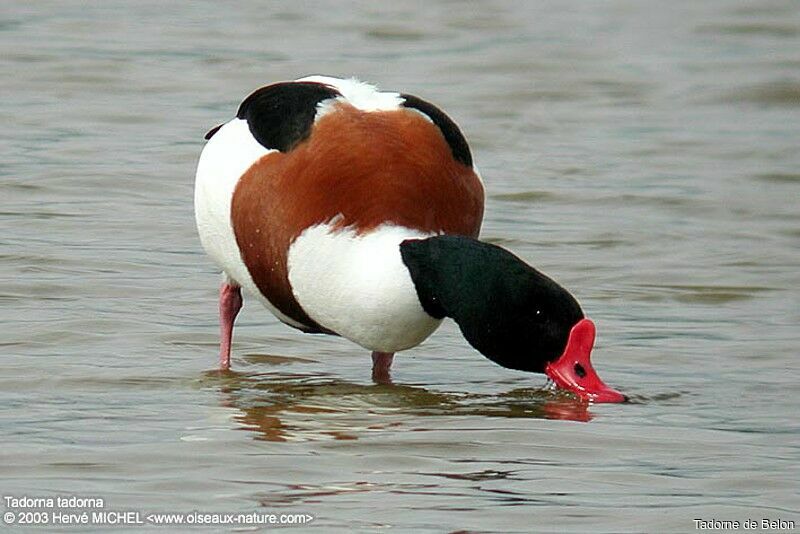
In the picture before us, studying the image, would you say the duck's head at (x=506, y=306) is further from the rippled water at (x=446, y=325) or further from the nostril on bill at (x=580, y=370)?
the rippled water at (x=446, y=325)

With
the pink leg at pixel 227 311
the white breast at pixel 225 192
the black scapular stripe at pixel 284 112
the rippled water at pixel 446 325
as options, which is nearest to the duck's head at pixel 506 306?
the rippled water at pixel 446 325

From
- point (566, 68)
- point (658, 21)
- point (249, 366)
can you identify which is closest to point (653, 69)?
point (566, 68)

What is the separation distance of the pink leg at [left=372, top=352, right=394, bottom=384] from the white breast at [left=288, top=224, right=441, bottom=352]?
56cm

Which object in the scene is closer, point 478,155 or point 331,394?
point 331,394

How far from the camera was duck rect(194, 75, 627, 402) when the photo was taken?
7402 millimetres

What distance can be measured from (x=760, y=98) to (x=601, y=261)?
5.63 m

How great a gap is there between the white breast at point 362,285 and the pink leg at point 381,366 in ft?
1.84

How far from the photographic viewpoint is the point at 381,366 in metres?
8.48

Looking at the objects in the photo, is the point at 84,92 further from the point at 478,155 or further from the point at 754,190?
the point at 754,190

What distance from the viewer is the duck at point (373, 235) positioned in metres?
7.40

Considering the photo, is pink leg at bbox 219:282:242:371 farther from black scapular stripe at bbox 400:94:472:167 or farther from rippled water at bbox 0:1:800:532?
black scapular stripe at bbox 400:94:472:167

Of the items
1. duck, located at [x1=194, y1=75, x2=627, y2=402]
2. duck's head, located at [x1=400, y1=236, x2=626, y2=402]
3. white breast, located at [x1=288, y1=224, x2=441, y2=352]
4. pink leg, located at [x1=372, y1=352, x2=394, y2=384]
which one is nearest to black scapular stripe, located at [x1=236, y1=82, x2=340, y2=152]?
duck, located at [x1=194, y1=75, x2=627, y2=402]

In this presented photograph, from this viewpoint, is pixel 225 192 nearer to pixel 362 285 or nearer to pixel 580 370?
pixel 362 285

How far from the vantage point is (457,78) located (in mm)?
16641
